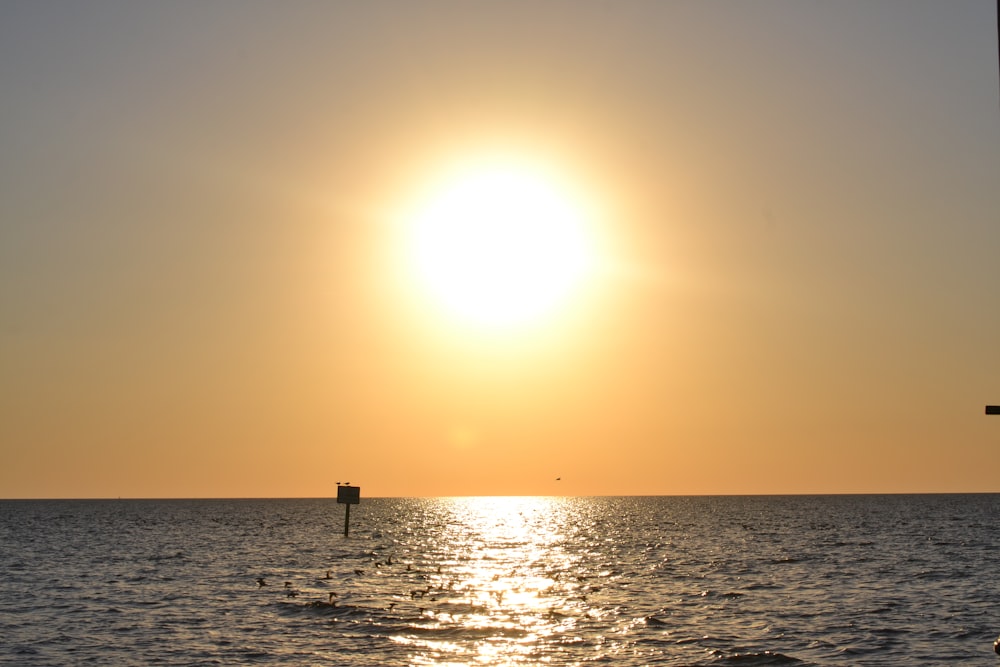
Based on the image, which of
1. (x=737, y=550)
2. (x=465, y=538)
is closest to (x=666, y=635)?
(x=737, y=550)

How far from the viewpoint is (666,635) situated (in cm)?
3838

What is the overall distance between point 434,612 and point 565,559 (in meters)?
33.1

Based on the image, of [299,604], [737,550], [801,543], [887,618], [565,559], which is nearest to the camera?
[887,618]

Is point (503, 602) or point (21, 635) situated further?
point (503, 602)

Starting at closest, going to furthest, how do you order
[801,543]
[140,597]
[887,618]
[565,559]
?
[887,618] → [140,597] → [565,559] → [801,543]

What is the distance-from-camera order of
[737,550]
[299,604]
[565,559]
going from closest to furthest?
[299,604] → [565,559] → [737,550]

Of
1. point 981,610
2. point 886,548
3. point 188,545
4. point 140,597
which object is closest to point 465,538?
point 188,545

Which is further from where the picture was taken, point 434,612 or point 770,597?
point 770,597

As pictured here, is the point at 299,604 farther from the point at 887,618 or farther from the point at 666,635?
the point at 887,618

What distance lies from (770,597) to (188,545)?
6273 centimetres

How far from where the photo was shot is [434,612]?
44281 mm

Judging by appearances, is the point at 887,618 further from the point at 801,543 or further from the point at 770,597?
the point at 801,543

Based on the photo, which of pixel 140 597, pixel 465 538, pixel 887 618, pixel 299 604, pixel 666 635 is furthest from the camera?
pixel 465 538

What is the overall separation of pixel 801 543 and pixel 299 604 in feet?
192
